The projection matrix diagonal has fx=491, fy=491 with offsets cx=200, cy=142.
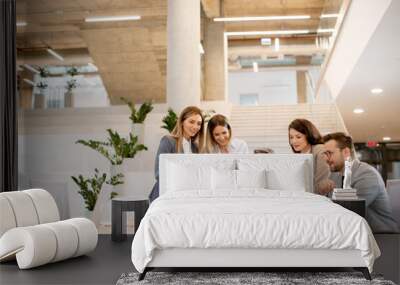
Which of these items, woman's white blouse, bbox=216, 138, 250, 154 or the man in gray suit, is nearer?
the man in gray suit

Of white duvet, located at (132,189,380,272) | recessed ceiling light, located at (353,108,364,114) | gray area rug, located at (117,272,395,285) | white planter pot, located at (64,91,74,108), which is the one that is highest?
white planter pot, located at (64,91,74,108)

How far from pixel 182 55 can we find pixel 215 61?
7283mm

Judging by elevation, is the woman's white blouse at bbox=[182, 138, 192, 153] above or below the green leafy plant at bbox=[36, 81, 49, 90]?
below

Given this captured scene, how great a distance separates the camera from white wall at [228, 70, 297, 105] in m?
23.1

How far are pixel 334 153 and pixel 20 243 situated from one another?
A: 129 inches

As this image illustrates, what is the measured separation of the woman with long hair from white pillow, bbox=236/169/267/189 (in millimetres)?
578

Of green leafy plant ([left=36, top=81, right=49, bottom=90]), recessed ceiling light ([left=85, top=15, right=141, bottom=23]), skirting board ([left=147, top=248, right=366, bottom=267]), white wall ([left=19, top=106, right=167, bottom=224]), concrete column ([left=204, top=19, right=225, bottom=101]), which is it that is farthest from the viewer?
concrete column ([left=204, top=19, right=225, bottom=101])

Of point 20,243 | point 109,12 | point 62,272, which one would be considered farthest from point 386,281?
point 109,12

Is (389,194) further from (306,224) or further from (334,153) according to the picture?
(306,224)

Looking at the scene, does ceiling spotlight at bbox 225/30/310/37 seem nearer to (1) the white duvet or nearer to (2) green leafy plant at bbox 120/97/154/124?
(2) green leafy plant at bbox 120/97/154/124

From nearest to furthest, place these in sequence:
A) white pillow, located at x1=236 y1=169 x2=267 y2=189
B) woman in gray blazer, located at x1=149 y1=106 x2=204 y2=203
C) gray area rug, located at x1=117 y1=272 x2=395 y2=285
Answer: gray area rug, located at x1=117 y1=272 x2=395 y2=285
white pillow, located at x1=236 y1=169 x2=267 y2=189
woman in gray blazer, located at x1=149 y1=106 x2=204 y2=203

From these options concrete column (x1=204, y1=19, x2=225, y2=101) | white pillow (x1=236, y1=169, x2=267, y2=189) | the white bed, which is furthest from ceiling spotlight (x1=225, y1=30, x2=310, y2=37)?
the white bed

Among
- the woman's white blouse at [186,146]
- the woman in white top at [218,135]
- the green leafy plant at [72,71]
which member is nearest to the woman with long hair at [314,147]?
the woman in white top at [218,135]

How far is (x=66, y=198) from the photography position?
8.38 m
